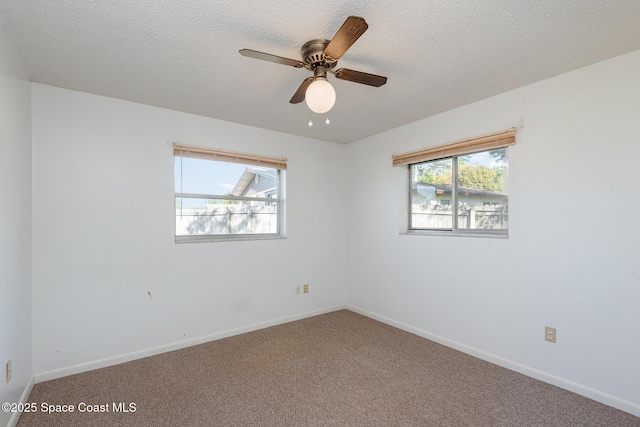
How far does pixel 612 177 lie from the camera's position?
6.81 ft

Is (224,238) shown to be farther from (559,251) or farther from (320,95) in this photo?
(559,251)

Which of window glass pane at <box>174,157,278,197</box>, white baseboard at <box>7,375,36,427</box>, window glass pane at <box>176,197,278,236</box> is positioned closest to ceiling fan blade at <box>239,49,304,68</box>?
window glass pane at <box>174,157,278,197</box>

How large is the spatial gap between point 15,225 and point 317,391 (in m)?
2.28

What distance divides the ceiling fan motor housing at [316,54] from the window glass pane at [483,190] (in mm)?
1858

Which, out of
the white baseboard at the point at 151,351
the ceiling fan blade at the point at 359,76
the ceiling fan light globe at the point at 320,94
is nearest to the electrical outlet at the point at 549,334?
the ceiling fan blade at the point at 359,76

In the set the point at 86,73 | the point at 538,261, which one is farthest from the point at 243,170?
the point at 538,261

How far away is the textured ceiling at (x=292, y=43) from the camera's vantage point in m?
1.58

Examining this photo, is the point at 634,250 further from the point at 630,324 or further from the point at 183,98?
the point at 183,98

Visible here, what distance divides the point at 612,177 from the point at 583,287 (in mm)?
783

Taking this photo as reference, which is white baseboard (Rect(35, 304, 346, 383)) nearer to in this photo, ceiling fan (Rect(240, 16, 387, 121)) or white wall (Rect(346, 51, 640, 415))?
white wall (Rect(346, 51, 640, 415))

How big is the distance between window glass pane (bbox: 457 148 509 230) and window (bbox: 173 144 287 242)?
2.01 metres

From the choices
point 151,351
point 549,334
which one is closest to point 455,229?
point 549,334

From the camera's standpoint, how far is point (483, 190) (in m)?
2.89

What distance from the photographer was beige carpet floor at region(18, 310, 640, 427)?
192 centimetres
